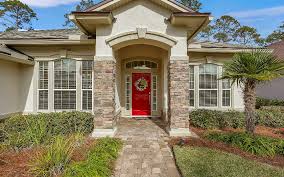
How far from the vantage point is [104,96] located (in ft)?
29.9

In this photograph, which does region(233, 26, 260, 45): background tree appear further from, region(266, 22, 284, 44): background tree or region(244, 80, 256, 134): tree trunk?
region(244, 80, 256, 134): tree trunk

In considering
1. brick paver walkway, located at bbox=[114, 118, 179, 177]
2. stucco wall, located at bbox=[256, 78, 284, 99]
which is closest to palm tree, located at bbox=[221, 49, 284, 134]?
brick paver walkway, located at bbox=[114, 118, 179, 177]

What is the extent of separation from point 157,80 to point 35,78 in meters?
6.49

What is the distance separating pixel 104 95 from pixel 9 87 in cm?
482

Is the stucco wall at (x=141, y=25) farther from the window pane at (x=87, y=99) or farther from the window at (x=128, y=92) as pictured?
the window at (x=128, y=92)

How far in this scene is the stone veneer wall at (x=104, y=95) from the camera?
9078 millimetres

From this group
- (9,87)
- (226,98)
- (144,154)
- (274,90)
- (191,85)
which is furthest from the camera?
(274,90)

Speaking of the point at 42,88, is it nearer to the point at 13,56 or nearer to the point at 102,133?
the point at 13,56

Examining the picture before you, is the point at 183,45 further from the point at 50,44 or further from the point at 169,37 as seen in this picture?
the point at 50,44

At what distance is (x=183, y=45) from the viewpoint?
9.27m

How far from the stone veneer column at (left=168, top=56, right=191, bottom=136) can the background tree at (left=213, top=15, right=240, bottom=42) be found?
117 ft

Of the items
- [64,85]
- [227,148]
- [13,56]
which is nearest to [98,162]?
[227,148]

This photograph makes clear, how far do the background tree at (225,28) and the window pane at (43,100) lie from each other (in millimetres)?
36339

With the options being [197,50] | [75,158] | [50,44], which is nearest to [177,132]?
[75,158]
